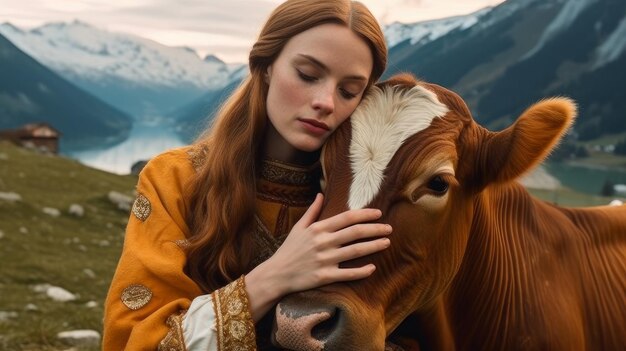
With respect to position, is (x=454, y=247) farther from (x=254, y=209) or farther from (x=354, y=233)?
(x=254, y=209)

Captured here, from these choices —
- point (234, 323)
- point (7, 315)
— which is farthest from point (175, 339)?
point (7, 315)

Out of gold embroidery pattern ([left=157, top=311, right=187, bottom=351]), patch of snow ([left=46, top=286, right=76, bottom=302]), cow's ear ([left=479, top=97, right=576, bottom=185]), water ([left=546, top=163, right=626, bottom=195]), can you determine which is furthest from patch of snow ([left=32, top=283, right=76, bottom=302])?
water ([left=546, top=163, right=626, bottom=195])

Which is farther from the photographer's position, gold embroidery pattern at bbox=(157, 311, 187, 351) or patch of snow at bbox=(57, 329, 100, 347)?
patch of snow at bbox=(57, 329, 100, 347)

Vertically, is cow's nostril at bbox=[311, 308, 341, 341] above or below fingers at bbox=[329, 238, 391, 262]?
below

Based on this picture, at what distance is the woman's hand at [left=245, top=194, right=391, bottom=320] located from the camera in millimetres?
2529

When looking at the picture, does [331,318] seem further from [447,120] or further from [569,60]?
[569,60]

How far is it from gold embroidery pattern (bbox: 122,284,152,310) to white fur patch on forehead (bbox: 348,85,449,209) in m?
0.93

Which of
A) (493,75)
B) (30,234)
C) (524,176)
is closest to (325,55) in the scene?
(524,176)

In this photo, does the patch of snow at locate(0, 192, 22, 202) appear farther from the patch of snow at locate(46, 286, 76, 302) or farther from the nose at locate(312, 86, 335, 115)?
the nose at locate(312, 86, 335, 115)

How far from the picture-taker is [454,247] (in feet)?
9.68

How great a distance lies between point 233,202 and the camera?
3.08 meters

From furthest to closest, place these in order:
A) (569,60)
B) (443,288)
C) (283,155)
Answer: (569,60) < (283,155) < (443,288)

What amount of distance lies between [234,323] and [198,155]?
1078mm

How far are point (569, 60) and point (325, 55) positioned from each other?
693ft
